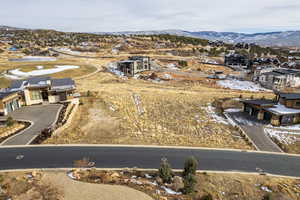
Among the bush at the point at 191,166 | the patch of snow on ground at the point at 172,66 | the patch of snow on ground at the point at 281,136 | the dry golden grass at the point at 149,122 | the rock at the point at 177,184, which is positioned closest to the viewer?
the rock at the point at 177,184

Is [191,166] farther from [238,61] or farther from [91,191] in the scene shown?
[238,61]

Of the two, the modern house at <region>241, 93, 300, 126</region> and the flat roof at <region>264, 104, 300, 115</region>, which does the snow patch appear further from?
the flat roof at <region>264, 104, 300, 115</region>

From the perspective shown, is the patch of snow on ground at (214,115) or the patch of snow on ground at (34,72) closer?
the patch of snow on ground at (214,115)

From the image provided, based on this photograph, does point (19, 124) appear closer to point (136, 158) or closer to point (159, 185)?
point (136, 158)

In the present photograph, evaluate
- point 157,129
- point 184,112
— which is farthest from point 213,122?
point 157,129

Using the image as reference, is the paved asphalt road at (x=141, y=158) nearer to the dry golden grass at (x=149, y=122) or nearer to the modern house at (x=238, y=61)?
the dry golden grass at (x=149, y=122)

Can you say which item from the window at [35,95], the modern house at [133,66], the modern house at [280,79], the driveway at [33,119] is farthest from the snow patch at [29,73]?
the modern house at [280,79]

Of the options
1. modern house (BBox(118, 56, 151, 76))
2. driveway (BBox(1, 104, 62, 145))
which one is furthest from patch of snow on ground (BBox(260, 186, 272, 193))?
modern house (BBox(118, 56, 151, 76))
